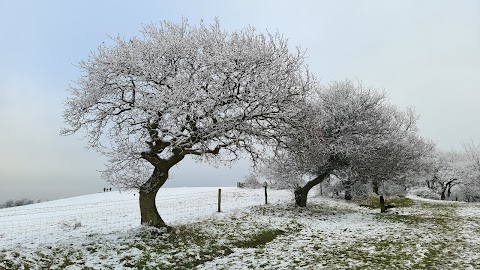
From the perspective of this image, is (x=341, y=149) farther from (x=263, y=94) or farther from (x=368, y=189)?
(x=368, y=189)

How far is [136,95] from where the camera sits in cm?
1792

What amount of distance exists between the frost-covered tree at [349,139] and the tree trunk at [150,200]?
454 inches

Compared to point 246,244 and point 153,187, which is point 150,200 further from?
point 246,244

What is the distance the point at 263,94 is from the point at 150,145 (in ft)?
20.9

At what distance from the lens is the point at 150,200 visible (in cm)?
1825

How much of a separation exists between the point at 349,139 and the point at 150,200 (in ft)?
54.0

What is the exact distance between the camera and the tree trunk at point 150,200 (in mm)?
17953

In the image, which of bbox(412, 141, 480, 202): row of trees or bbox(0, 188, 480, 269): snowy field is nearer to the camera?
bbox(0, 188, 480, 269): snowy field

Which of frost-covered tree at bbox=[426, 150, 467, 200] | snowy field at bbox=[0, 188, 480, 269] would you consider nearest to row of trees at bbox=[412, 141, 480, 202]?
frost-covered tree at bbox=[426, 150, 467, 200]

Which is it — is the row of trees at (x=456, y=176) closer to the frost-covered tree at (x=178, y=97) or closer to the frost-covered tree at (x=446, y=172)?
the frost-covered tree at (x=446, y=172)

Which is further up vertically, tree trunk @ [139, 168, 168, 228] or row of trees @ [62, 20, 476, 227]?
row of trees @ [62, 20, 476, 227]

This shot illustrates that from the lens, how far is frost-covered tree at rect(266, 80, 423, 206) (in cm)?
2761

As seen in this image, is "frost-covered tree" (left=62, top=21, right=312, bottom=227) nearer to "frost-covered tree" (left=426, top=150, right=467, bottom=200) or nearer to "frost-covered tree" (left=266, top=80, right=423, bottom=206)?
"frost-covered tree" (left=266, top=80, right=423, bottom=206)

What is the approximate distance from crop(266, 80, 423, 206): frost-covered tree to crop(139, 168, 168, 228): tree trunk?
37.8 feet
